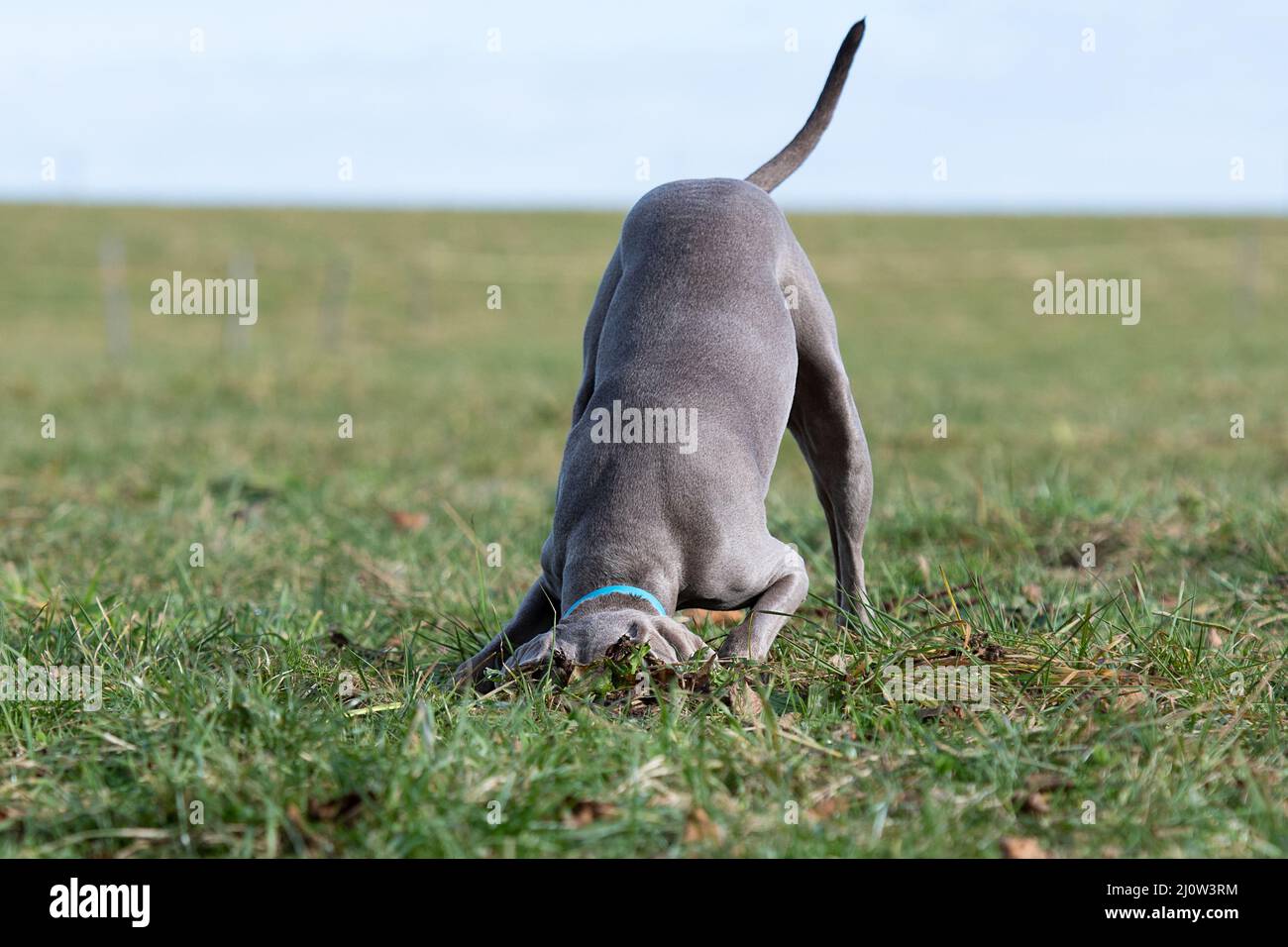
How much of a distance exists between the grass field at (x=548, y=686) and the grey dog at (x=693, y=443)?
19 centimetres

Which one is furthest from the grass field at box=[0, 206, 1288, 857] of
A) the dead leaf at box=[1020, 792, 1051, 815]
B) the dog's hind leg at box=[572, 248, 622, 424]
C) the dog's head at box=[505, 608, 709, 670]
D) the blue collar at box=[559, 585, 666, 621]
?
the dog's hind leg at box=[572, 248, 622, 424]

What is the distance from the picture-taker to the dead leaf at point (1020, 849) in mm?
2369

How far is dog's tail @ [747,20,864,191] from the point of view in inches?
170

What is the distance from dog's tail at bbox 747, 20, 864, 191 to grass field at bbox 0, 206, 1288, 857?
4.30 feet

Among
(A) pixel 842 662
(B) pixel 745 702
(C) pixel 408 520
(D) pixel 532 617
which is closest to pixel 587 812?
(B) pixel 745 702

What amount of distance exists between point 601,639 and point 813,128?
2.14 meters

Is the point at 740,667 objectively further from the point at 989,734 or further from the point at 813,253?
the point at 813,253

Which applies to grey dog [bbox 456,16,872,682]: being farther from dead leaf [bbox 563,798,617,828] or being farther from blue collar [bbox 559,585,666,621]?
dead leaf [bbox 563,798,617,828]

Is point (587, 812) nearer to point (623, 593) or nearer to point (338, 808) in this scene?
point (338, 808)

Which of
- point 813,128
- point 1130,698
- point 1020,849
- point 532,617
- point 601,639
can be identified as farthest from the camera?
point 813,128

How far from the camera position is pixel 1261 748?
2791mm

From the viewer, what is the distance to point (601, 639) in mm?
3039
